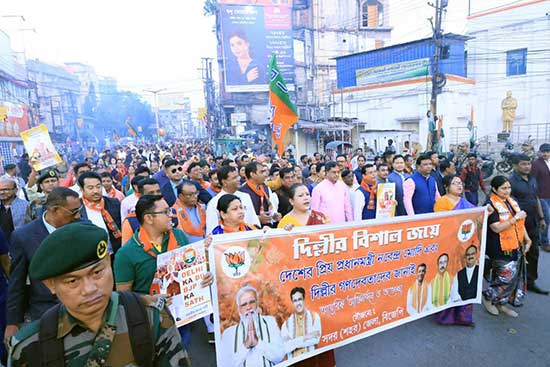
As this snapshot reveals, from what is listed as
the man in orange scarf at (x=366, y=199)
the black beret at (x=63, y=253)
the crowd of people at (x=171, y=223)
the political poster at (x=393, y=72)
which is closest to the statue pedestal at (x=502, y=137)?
the political poster at (x=393, y=72)

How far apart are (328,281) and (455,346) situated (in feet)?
5.40

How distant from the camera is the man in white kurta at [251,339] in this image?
272 cm

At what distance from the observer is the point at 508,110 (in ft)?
82.5

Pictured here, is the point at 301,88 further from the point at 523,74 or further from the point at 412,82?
the point at 523,74

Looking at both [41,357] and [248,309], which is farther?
[248,309]

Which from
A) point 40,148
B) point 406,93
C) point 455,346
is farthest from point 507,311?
point 406,93

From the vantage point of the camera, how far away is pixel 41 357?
1.29 m

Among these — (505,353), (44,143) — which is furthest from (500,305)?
(44,143)

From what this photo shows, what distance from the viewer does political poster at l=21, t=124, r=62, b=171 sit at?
7484 millimetres

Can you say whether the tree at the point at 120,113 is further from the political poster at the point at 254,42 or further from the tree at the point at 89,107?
the political poster at the point at 254,42

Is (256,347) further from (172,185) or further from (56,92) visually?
(56,92)

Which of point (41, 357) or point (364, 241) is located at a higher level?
point (41, 357)

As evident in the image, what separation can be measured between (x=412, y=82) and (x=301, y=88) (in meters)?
17.6

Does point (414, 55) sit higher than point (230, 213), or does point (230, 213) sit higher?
point (414, 55)
